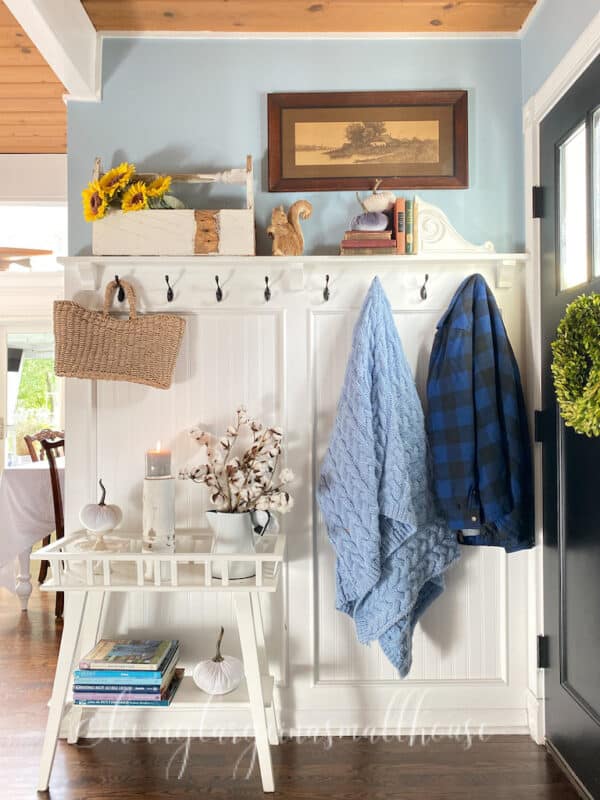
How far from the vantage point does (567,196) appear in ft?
6.17

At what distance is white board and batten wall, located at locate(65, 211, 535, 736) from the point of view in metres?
2.12

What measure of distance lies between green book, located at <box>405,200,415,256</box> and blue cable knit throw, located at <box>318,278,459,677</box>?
7.7 inches

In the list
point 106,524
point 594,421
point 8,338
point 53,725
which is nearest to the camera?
point 594,421

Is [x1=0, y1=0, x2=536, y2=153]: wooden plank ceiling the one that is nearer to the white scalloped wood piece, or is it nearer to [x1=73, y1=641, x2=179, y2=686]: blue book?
the white scalloped wood piece

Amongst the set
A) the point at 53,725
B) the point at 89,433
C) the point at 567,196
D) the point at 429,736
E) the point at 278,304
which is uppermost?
the point at 567,196

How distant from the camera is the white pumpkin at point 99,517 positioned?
1919mm

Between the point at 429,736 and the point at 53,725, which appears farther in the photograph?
the point at 429,736

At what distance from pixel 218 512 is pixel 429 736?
102 cm

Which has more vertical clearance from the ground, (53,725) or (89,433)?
(89,433)

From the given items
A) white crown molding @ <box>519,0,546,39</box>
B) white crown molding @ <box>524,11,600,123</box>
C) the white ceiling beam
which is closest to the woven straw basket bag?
the white ceiling beam

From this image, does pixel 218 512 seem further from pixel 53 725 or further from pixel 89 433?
pixel 53 725

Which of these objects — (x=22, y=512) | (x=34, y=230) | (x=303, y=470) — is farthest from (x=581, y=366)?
(x=34, y=230)

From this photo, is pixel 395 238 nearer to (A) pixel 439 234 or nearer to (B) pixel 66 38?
(A) pixel 439 234

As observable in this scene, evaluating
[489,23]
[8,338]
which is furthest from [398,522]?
[8,338]
